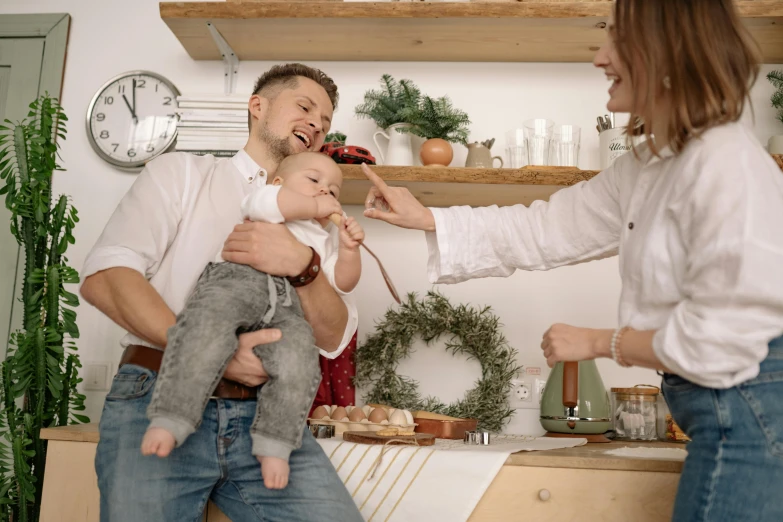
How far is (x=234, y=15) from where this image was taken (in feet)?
7.18

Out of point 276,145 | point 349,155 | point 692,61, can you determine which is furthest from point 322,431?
point 692,61

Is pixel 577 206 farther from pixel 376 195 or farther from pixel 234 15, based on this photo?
pixel 234 15

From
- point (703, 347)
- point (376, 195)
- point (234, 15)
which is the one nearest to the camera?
point (703, 347)

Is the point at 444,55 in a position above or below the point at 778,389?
above

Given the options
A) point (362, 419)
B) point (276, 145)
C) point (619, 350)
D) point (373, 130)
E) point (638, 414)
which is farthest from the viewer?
point (373, 130)

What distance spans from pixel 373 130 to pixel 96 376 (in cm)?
121

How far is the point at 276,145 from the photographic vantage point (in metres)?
1.76

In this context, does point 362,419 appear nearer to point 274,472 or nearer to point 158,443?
point 274,472

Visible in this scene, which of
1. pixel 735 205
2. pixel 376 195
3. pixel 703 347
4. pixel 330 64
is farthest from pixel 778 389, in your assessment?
pixel 330 64

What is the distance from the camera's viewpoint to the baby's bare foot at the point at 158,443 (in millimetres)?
1181

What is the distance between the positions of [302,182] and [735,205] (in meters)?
0.82

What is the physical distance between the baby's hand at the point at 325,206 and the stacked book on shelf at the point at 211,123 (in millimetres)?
808

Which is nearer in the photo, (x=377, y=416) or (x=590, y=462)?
(x=590, y=462)

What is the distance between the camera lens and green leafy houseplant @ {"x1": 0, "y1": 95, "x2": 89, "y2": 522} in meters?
1.88
